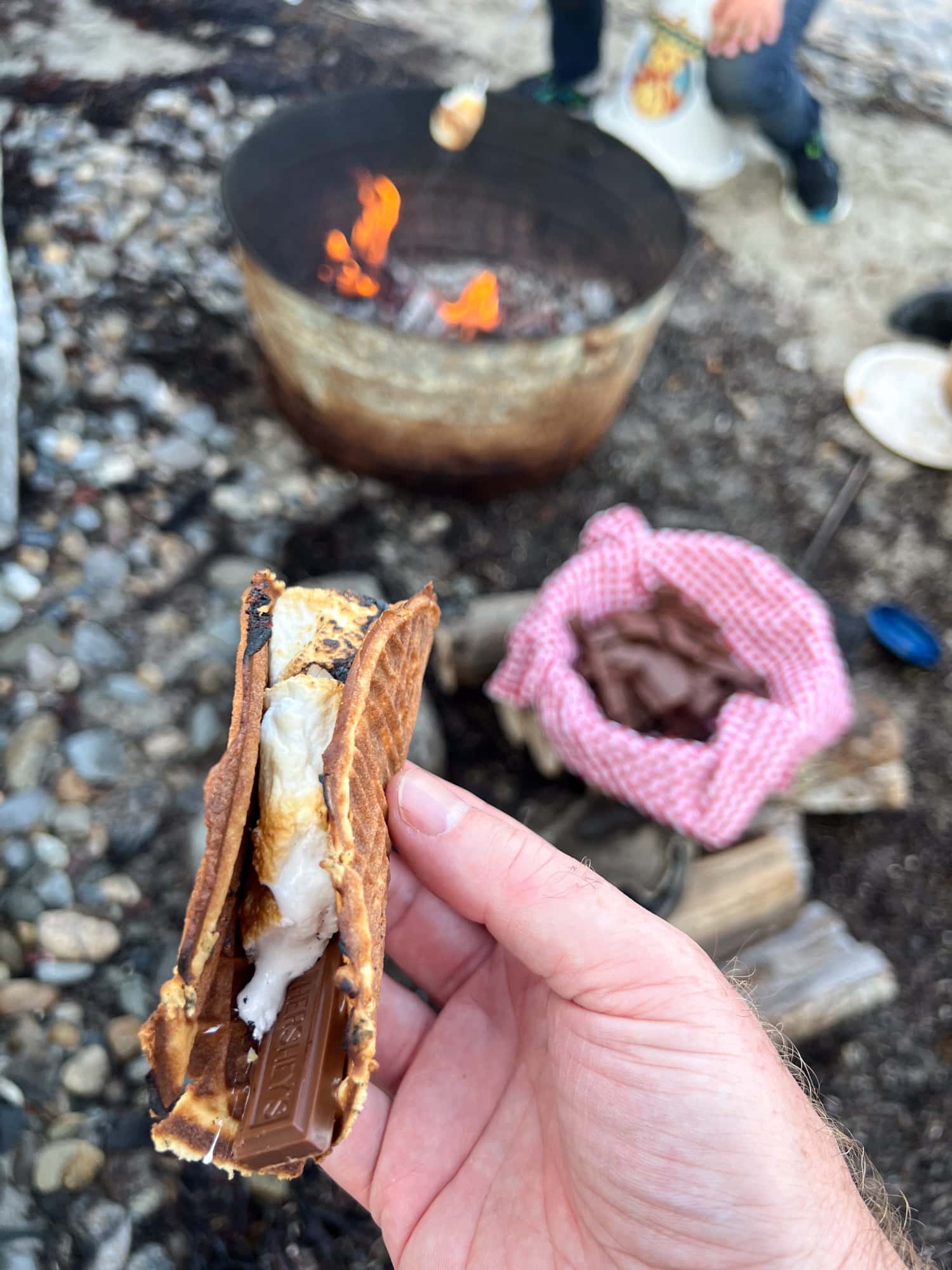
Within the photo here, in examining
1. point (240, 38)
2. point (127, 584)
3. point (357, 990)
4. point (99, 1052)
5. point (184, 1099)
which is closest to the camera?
point (357, 990)

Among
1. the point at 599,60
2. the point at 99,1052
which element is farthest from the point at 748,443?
the point at 99,1052

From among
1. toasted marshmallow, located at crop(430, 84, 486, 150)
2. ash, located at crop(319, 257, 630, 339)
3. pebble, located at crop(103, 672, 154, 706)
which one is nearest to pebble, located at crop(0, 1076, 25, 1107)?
pebble, located at crop(103, 672, 154, 706)

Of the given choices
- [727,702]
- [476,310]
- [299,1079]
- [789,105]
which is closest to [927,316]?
[789,105]

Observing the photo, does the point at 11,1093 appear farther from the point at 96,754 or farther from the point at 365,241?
the point at 365,241

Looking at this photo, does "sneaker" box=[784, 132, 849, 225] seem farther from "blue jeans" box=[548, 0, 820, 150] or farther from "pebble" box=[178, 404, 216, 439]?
"pebble" box=[178, 404, 216, 439]

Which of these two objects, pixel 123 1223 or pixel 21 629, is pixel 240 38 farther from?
pixel 123 1223
